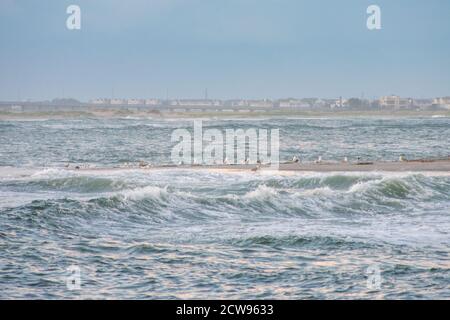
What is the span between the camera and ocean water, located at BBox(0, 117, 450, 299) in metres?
12.0

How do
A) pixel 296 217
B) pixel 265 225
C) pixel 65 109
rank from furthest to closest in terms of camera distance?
1. pixel 65 109
2. pixel 296 217
3. pixel 265 225

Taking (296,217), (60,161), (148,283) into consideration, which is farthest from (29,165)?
(148,283)

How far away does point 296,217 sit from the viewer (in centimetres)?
1908

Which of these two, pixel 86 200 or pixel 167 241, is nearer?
pixel 167 241

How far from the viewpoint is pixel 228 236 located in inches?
622

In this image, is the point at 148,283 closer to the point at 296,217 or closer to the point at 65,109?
the point at 296,217

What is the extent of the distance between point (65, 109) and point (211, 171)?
5733 inches

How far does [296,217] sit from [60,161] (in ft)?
71.7

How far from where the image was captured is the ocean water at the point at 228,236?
12.0 meters

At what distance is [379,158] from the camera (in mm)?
39906
